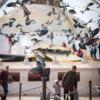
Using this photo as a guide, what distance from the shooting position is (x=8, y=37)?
49.3ft

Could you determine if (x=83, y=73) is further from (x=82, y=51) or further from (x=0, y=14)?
(x=0, y=14)

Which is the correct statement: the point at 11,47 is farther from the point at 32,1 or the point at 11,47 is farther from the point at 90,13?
the point at 90,13

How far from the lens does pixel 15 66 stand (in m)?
15.1

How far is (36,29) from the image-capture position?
1523cm

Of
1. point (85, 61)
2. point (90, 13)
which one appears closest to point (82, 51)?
point (85, 61)

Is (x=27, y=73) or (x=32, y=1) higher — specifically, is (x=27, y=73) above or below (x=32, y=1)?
below

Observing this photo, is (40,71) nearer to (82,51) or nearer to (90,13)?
(82,51)

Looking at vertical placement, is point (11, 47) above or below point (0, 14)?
below

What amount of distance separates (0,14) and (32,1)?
1.37 meters

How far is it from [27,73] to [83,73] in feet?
7.34

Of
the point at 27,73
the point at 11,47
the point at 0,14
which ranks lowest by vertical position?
the point at 27,73

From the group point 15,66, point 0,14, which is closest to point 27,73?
point 15,66

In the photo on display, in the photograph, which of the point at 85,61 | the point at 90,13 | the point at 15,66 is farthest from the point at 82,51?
the point at 15,66

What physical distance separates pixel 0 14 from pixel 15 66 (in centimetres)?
213
